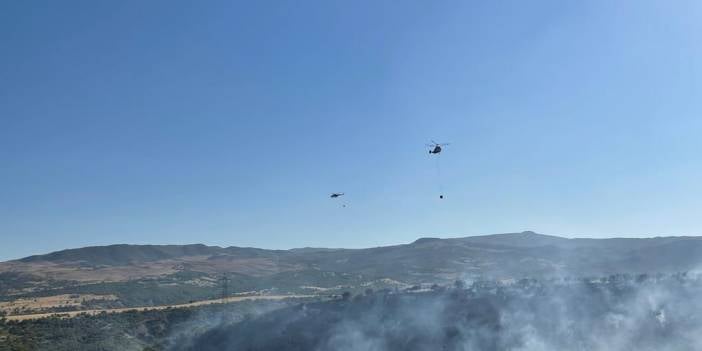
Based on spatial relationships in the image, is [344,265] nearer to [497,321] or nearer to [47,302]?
[47,302]

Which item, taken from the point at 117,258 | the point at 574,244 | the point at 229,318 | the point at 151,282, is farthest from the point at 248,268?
the point at 574,244

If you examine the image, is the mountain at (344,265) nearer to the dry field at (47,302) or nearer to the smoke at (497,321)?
the dry field at (47,302)

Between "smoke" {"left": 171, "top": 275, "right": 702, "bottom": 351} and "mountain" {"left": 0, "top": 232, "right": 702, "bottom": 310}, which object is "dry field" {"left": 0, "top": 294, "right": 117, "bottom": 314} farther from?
"smoke" {"left": 171, "top": 275, "right": 702, "bottom": 351}

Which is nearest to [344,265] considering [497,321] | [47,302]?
[47,302]

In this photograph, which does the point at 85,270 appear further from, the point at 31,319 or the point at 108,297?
the point at 31,319

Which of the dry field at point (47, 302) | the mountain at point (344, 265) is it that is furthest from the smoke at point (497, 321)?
the mountain at point (344, 265)
